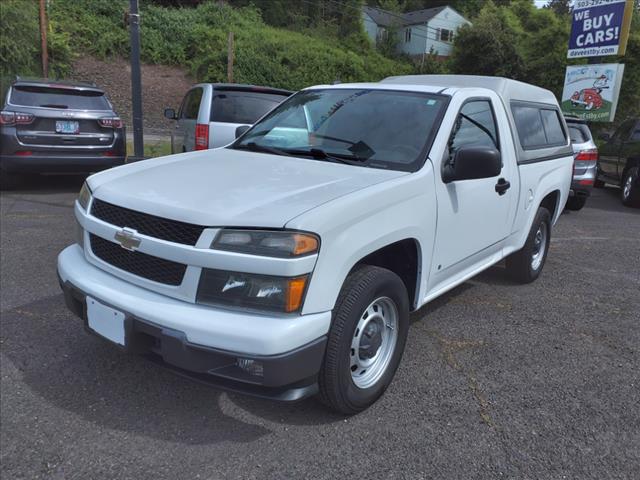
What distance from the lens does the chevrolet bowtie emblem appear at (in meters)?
2.56

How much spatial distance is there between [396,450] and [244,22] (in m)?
36.5

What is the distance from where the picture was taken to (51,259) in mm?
5105

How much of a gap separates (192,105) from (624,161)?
814 cm

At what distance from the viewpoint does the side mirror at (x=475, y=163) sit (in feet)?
10.2

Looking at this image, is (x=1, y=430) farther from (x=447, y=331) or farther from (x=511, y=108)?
(x=511, y=108)

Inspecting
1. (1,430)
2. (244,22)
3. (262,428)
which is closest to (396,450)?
(262,428)

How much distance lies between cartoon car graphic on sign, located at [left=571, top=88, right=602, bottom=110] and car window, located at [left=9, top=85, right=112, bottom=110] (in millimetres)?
14891

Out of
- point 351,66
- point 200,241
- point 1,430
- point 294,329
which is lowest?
point 1,430

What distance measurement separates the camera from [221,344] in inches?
88.4

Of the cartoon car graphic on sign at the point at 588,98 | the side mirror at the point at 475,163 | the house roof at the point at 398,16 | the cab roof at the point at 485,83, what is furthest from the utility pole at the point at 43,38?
the house roof at the point at 398,16

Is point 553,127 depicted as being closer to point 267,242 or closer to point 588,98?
point 267,242

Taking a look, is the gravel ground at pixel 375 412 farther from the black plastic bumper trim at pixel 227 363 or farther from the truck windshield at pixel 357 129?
the truck windshield at pixel 357 129

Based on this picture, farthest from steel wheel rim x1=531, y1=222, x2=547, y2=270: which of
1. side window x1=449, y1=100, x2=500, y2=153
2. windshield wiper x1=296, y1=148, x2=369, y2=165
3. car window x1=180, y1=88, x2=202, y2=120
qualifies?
car window x1=180, y1=88, x2=202, y2=120

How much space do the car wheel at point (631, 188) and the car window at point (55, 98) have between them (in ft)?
30.2
